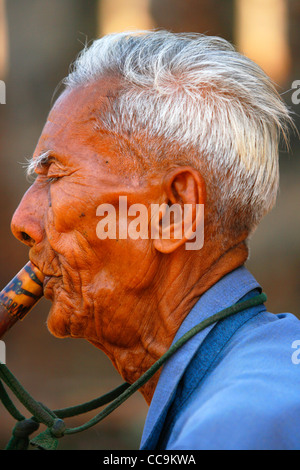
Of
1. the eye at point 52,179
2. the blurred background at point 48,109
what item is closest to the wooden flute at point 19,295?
the eye at point 52,179

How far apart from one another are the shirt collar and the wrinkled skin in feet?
0.11

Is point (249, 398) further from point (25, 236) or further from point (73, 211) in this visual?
point (25, 236)

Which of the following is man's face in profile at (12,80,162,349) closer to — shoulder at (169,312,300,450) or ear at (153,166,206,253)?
ear at (153,166,206,253)

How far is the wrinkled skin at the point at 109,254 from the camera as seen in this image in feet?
5.72

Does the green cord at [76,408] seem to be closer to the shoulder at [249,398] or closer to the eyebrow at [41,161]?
the shoulder at [249,398]

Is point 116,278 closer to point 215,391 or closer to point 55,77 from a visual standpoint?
point 215,391

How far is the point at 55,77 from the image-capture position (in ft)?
15.3

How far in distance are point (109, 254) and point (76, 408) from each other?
0.57 metres

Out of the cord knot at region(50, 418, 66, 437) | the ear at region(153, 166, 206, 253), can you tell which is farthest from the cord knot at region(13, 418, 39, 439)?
the ear at region(153, 166, 206, 253)

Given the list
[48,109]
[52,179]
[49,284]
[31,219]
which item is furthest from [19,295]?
[48,109]

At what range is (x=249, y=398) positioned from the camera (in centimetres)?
134

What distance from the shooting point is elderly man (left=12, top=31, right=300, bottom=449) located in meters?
1.73

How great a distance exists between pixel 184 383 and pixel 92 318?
0.34 m

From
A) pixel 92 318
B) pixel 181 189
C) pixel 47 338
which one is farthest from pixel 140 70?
pixel 47 338
